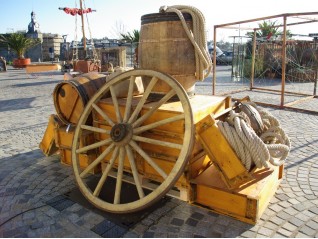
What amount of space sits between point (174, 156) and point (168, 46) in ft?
4.42

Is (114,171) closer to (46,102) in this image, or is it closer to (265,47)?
(46,102)

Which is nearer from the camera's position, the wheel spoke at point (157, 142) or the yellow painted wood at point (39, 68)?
the wheel spoke at point (157, 142)

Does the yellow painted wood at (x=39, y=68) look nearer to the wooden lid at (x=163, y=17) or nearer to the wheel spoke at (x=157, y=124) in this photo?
the wooden lid at (x=163, y=17)

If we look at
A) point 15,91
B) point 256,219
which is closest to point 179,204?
point 256,219

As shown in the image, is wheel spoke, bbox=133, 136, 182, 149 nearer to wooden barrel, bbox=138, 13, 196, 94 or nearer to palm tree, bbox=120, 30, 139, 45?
wooden barrel, bbox=138, 13, 196, 94

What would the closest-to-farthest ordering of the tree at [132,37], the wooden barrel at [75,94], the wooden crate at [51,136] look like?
1. the wooden barrel at [75,94]
2. the wooden crate at [51,136]
3. the tree at [132,37]

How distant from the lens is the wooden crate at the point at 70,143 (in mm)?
3674

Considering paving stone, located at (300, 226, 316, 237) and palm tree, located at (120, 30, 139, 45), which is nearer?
paving stone, located at (300, 226, 316, 237)

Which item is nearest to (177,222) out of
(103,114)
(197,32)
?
(103,114)

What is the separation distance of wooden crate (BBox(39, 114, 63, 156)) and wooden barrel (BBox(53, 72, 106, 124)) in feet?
0.43

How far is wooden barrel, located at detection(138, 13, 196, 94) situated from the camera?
11.2ft

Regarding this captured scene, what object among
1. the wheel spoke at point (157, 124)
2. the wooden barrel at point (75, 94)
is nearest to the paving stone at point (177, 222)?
the wheel spoke at point (157, 124)

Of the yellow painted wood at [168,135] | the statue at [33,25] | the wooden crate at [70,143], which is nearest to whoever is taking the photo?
the yellow painted wood at [168,135]

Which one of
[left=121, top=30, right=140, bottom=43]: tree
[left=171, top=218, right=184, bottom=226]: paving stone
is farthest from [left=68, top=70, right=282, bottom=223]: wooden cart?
[left=121, top=30, right=140, bottom=43]: tree
